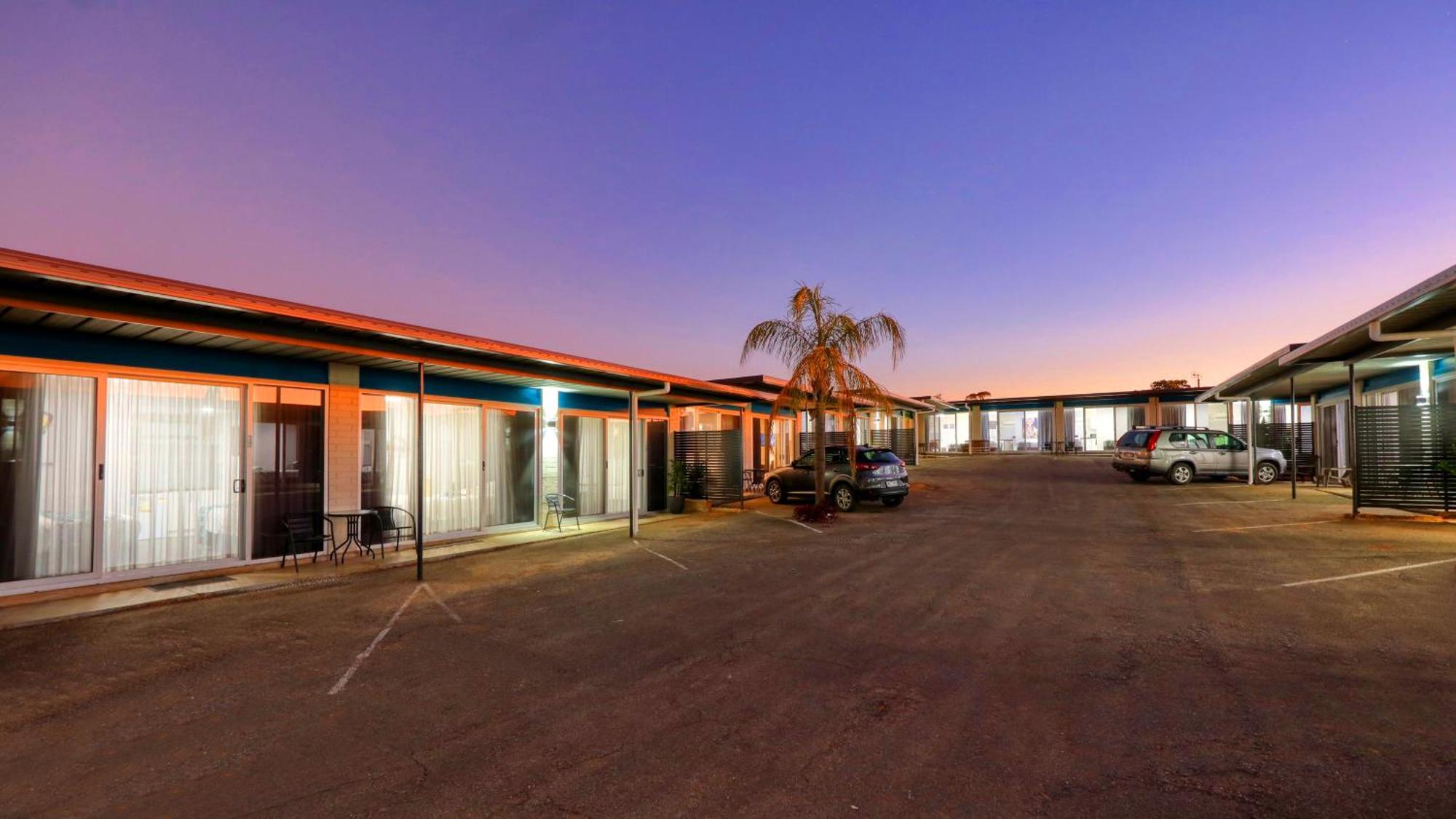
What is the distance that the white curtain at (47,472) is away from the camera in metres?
6.94

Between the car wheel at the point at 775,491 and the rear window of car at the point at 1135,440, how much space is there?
40.9 feet

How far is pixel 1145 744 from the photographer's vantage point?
3.37 m

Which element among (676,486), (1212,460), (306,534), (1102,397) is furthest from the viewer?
(1102,397)

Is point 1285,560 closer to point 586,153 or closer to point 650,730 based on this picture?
point 650,730

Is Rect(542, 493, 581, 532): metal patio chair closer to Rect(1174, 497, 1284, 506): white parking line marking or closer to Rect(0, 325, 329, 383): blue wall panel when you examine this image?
Rect(0, 325, 329, 383): blue wall panel

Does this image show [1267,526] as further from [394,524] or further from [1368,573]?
[394,524]

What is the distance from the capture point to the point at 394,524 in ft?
34.1

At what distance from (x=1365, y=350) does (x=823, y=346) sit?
11.1 metres

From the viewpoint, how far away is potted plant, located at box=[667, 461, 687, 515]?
16.4m

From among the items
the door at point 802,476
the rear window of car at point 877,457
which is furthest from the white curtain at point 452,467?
the rear window of car at point 877,457

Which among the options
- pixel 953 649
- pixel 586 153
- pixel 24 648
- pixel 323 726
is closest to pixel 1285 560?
pixel 953 649

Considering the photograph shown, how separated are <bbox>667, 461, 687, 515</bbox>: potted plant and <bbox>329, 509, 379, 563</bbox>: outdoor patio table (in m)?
7.66

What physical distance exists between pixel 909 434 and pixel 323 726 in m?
30.7

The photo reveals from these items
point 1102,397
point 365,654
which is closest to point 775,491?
point 365,654
